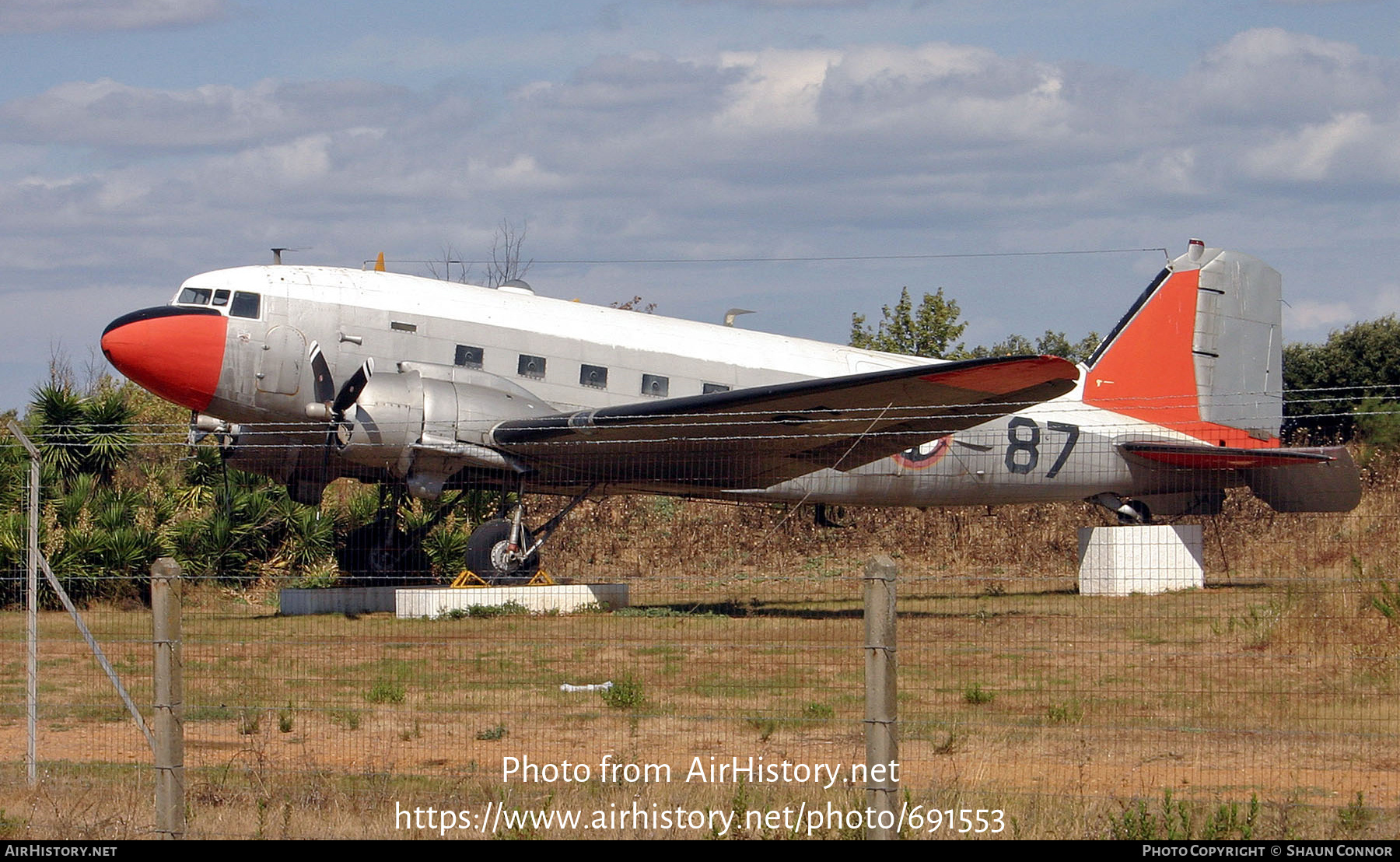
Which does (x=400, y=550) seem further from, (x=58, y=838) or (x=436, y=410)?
(x=58, y=838)

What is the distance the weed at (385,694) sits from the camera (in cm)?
973

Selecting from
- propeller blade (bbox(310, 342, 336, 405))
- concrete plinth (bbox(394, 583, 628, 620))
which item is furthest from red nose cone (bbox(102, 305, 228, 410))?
concrete plinth (bbox(394, 583, 628, 620))

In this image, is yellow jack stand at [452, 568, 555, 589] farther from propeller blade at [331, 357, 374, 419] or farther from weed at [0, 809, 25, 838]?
weed at [0, 809, 25, 838]

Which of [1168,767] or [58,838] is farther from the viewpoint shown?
[1168,767]

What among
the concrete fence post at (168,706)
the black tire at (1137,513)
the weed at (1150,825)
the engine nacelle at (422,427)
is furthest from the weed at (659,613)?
the concrete fence post at (168,706)

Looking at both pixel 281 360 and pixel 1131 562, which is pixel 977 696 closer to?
pixel 1131 562

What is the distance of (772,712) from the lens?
30.8ft

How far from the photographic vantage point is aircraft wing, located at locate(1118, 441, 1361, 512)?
15.3 metres

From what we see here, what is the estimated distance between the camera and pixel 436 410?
49.6 feet

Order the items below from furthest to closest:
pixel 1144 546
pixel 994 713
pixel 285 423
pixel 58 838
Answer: pixel 1144 546 → pixel 285 423 → pixel 994 713 → pixel 58 838

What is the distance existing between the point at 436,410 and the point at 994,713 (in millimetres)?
7923

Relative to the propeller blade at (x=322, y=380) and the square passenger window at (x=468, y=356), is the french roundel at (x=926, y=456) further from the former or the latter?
the propeller blade at (x=322, y=380)

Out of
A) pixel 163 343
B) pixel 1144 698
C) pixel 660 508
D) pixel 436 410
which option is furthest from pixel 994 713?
pixel 660 508
